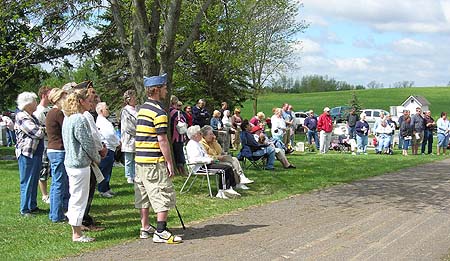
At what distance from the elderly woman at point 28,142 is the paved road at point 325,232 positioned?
236 cm

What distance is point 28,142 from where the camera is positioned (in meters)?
8.42

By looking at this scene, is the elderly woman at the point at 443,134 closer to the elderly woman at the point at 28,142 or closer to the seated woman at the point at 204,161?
the seated woman at the point at 204,161

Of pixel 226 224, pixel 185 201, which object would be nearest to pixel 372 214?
pixel 226 224

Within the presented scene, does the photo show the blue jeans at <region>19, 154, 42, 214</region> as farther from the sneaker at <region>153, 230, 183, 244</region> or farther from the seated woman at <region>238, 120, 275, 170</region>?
the seated woman at <region>238, 120, 275, 170</region>

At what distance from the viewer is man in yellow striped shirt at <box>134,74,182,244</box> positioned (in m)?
6.96

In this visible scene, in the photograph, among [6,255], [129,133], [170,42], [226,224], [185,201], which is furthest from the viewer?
[170,42]

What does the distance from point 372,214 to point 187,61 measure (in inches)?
983

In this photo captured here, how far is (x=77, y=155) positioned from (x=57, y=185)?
1.12 m

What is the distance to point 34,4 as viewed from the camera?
11977 millimetres

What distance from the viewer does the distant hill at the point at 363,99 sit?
7019cm

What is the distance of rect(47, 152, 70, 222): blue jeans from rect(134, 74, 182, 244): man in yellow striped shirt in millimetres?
1416

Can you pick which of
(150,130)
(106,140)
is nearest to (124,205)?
(106,140)

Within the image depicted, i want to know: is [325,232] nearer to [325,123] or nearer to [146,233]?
[146,233]

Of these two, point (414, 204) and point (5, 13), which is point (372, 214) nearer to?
point (414, 204)
